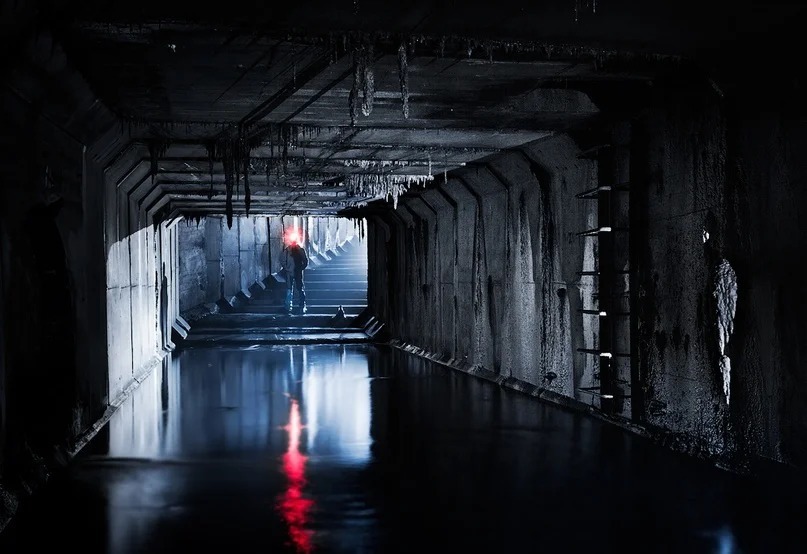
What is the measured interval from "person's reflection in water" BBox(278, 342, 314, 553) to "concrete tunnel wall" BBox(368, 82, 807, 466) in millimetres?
3792

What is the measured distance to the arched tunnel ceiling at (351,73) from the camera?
650 centimetres

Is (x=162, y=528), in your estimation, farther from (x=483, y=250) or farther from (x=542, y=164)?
(x=483, y=250)

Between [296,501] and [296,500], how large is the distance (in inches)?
1.4

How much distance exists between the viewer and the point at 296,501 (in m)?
6.79

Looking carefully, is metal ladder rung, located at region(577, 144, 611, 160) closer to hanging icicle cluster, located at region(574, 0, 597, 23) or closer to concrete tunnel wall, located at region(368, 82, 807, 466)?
concrete tunnel wall, located at region(368, 82, 807, 466)

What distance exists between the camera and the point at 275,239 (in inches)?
1439

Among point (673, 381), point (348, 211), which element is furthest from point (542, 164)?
point (348, 211)

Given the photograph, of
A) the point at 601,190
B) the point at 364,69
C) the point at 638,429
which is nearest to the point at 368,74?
the point at 364,69

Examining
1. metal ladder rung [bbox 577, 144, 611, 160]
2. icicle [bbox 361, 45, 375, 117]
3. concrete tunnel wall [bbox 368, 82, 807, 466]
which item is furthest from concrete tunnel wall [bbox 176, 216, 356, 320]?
icicle [bbox 361, 45, 375, 117]

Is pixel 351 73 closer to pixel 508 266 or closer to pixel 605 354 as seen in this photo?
pixel 605 354

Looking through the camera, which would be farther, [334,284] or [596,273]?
[334,284]

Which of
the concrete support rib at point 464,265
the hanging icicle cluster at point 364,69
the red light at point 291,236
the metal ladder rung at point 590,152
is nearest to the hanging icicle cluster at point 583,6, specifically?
the hanging icicle cluster at point 364,69

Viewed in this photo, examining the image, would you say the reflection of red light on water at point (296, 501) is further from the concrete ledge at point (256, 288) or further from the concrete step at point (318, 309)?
the concrete ledge at point (256, 288)

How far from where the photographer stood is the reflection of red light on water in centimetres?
577
